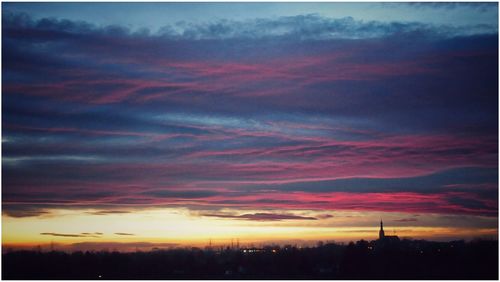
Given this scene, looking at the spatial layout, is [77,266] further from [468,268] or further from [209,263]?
[468,268]

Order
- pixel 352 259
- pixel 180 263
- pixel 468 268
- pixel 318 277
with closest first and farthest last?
pixel 468 268 → pixel 318 277 → pixel 180 263 → pixel 352 259

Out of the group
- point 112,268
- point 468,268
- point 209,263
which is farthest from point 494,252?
point 112,268

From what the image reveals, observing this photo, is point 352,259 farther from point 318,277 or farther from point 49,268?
point 49,268

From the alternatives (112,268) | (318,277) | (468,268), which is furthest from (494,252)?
(112,268)

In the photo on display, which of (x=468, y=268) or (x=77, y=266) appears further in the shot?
(x=77, y=266)

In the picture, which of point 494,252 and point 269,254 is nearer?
point 494,252

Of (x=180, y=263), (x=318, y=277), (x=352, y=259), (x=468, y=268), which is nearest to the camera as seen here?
(x=468, y=268)
